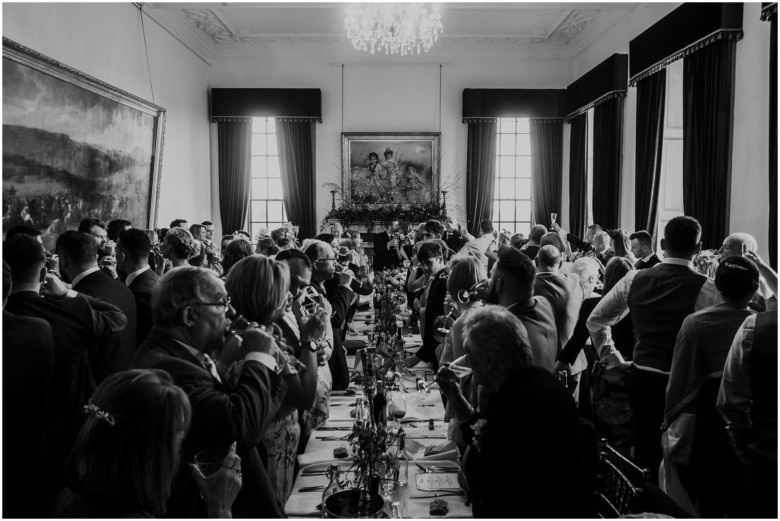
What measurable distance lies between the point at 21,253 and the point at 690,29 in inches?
313

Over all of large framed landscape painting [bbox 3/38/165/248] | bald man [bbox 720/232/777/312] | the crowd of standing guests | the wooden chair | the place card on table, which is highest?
large framed landscape painting [bbox 3/38/165/248]

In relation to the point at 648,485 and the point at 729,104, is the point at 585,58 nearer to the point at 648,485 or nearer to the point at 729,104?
the point at 729,104

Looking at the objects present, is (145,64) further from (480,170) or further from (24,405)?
(24,405)

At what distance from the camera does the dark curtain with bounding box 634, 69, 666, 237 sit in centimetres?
895

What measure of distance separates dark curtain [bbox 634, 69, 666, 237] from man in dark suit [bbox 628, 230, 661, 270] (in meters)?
3.89

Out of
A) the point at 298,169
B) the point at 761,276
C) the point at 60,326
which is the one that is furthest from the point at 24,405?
the point at 298,169

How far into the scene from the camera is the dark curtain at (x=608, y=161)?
10586mm

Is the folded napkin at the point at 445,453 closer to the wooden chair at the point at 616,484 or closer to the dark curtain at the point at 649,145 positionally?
the wooden chair at the point at 616,484

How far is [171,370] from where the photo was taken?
1.86 meters

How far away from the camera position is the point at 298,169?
14.1 meters

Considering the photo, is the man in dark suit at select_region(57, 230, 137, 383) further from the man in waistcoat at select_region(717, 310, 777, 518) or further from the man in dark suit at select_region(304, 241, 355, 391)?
the man in waistcoat at select_region(717, 310, 777, 518)

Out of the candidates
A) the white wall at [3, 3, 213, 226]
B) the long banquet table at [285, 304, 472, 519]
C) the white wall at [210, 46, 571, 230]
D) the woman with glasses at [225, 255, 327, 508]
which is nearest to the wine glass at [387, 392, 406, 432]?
the long banquet table at [285, 304, 472, 519]

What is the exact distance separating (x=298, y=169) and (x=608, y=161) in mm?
7037

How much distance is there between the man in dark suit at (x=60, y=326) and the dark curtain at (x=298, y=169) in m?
11.2
